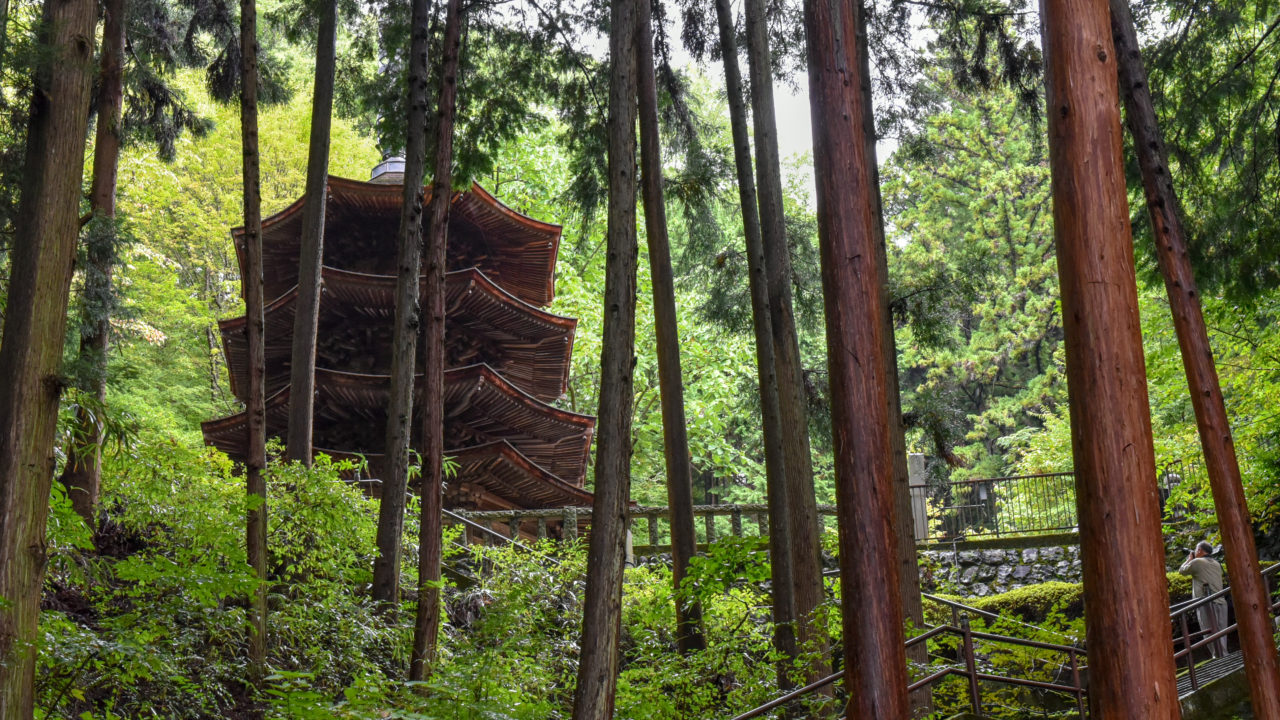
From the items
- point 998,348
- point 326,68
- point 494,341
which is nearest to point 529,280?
point 494,341

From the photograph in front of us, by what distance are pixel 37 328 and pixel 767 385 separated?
232 inches

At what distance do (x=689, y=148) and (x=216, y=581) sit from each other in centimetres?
663

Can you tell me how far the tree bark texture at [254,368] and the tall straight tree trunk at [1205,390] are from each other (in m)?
→ 6.28

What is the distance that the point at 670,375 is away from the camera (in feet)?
31.8

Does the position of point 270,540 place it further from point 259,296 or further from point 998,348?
point 998,348

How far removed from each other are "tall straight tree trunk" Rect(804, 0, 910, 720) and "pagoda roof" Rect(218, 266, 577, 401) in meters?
11.0

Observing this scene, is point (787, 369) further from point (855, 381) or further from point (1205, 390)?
point (855, 381)

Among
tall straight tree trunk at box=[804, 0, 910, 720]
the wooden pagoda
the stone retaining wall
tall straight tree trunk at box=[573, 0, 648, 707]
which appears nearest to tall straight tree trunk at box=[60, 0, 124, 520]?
the wooden pagoda

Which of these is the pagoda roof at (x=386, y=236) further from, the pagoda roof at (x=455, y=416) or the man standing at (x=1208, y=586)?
the man standing at (x=1208, y=586)

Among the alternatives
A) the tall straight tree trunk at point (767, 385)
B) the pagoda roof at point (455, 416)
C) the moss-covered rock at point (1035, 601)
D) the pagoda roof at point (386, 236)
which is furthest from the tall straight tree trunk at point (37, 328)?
the moss-covered rock at point (1035, 601)

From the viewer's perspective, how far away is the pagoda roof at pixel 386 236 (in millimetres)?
16422

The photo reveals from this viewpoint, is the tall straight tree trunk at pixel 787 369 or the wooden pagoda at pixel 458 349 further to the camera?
the wooden pagoda at pixel 458 349

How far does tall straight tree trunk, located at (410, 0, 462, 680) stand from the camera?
7.59 m

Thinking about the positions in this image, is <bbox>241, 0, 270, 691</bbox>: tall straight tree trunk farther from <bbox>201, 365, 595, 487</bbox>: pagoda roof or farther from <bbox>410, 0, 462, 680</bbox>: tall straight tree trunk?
<bbox>201, 365, 595, 487</bbox>: pagoda roof
